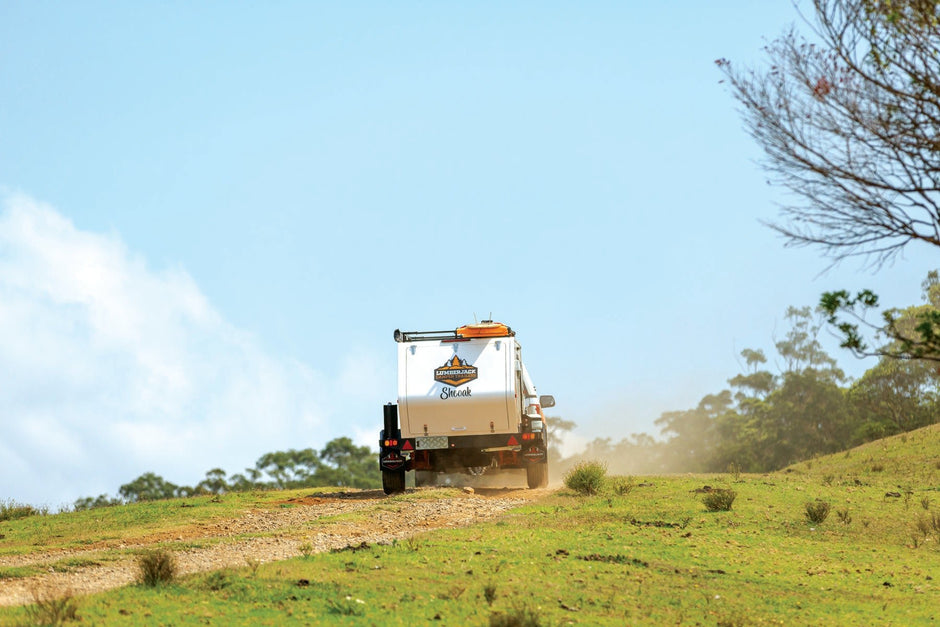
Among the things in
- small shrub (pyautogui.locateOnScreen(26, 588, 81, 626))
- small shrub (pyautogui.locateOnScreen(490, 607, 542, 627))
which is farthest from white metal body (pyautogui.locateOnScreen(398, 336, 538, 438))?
small shrub (pyautogui.locateOnScreen(26, 588, 81, 626))

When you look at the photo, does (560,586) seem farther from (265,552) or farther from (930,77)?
(930,77)

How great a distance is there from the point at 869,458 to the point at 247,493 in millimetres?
18835

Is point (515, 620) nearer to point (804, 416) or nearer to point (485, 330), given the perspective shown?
point (485, 330)

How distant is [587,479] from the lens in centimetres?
1938

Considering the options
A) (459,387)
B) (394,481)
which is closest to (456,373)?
(459,387)

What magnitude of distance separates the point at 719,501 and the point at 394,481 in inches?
328

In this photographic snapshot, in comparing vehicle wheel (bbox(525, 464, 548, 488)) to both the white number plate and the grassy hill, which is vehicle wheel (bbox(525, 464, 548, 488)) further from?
the grassy hill

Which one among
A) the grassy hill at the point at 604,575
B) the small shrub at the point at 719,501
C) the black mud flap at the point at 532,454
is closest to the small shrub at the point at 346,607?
the grassy hill at the point at 604,575

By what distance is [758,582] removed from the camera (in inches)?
440

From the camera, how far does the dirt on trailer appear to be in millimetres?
10297

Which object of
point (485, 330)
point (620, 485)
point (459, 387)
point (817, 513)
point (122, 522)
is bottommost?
point (817, 513)

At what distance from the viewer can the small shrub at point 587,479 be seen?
19.4 metres

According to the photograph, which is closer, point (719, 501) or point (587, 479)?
point (719, 501)

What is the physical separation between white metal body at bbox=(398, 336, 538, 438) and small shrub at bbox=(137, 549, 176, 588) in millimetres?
11861
